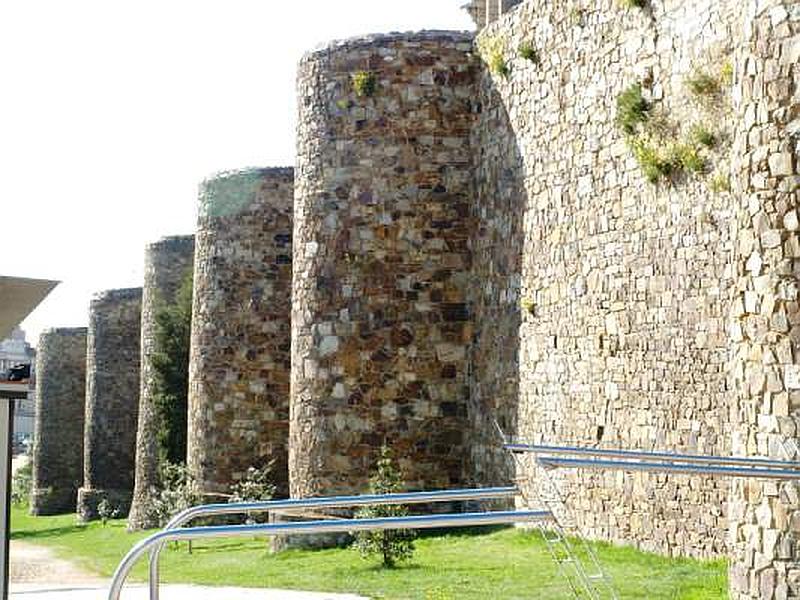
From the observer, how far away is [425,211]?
1834 cm

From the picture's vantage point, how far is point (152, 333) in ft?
95.8

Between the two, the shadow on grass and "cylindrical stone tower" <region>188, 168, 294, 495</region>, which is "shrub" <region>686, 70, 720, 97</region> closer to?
"cylindrical stone tower" <region>188, 168, 294, 495</region>

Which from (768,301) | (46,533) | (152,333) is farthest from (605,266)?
(46,533)

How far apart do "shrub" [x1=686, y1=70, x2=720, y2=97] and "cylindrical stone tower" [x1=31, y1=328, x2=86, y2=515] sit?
29537 millimetres

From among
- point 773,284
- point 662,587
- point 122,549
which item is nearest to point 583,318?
→ point 662,587

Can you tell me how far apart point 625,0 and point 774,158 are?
5.84m

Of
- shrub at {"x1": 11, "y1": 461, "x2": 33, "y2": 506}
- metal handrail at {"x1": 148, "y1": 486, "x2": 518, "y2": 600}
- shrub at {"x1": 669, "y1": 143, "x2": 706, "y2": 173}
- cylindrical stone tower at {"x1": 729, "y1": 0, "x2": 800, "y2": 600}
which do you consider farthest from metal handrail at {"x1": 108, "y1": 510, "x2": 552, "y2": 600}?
shrub at {"x1": 11, "y1": 461, "x2": 33, "y2": 506}

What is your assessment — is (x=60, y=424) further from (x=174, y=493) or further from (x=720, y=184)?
(x=720, y=184)

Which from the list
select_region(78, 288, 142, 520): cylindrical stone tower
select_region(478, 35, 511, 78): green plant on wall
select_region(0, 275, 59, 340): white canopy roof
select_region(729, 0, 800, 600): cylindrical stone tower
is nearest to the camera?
select_region(0, 275, 59, 340): white canopy roof

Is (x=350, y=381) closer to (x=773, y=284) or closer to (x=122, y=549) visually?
(x=122, y=549)

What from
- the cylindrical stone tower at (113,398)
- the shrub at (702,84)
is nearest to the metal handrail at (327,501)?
the shrub at (702,84)

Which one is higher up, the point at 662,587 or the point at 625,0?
the point at 625,0

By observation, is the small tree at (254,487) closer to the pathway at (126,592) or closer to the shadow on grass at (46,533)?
the pathway at (126,592)

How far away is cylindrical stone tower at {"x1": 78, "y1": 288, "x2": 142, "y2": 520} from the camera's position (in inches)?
1371
